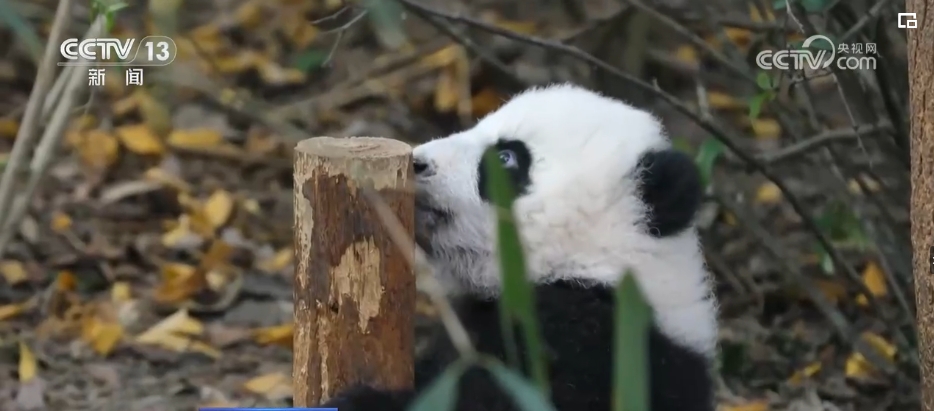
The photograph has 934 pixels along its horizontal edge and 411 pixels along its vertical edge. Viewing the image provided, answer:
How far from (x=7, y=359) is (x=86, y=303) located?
11.8 inches

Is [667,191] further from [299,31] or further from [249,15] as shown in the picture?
[249,15]

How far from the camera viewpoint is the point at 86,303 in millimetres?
3271

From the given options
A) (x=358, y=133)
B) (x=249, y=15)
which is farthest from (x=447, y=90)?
(x=249, y=15)

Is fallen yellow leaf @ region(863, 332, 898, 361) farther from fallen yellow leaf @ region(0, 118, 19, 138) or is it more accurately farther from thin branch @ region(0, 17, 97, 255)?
fallen yellow leaf @ region(0, 118, 19, 138)

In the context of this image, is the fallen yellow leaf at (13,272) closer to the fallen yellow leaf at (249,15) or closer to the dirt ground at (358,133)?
the dirt ground at (358,133)

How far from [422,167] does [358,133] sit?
2.08 meters

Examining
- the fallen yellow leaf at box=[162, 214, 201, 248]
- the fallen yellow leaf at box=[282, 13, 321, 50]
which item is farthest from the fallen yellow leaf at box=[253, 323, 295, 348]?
the fallen yellow leaf at box=[282, 13, 321, 50]

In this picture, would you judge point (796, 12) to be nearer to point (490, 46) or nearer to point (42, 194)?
point (490, 46)

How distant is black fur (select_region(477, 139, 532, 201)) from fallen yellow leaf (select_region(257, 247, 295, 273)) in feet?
5.70

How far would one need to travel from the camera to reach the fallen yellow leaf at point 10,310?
3.18 m

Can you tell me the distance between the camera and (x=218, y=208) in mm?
3686

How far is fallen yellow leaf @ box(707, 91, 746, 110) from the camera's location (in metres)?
3.31

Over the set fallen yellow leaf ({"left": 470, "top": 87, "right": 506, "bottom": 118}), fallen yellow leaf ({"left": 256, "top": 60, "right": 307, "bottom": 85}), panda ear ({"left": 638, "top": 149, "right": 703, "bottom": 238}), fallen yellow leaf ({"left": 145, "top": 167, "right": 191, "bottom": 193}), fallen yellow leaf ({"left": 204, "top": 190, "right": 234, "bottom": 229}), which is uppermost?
fallen yellow leaf ({"left": 256, "top": 60, "right": 307, "bottom": 85})

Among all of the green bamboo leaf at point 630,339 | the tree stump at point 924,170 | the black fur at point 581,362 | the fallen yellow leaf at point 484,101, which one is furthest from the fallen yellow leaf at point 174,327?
the green bamboo leaf at point 630,339
